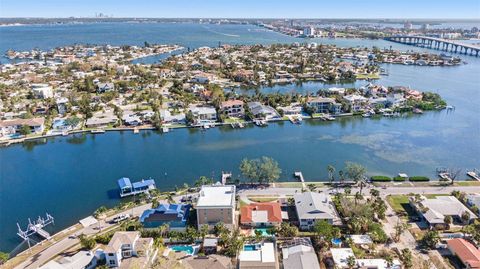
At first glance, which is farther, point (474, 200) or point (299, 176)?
point (299, 176)

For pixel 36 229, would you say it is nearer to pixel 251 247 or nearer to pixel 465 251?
pixel 251 247

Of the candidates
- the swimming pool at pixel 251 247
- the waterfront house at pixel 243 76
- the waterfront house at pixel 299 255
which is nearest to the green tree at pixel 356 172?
the waterfront house at pixel 299 255

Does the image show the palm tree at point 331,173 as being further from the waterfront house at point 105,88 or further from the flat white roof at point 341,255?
the waterfront house at point 105,88

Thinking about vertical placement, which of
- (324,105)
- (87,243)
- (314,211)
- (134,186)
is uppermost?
(324,105)

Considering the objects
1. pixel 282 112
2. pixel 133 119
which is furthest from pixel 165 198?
pixel 282 112

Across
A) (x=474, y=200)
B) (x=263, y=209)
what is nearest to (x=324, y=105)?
(x=474, y=200)

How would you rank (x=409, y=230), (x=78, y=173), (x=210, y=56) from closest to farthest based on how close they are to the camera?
(x=409, y=230) → (x=78, y=173) → (x=210, y=56)

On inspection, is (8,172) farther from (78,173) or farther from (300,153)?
(300,153)
